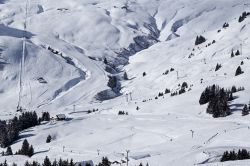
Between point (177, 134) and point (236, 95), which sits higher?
point (236, 95)

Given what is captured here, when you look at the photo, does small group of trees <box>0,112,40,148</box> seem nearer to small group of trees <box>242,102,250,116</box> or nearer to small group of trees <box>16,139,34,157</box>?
small group of trees <box>16,139,34,157</box>

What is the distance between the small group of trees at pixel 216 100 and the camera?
142 metres

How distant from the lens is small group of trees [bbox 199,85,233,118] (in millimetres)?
141750

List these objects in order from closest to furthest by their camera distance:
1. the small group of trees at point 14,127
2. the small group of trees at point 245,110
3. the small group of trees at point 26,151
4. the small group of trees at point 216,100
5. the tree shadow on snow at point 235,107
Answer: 1. the small group of trees at point 26,151
2. the small group of trees at point 245,110
3. the small group of trees at point 216,100
4. the tree shadow on snow at point 235,107
5. the small group of trees at point 14,127

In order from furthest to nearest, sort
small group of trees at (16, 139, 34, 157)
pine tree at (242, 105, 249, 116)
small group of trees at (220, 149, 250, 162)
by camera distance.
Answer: pine tree at (242, 105, 249, 116)
small group of trees at (16, 139, 34, 157)
small group of trees at (220, 149, 250, 162)

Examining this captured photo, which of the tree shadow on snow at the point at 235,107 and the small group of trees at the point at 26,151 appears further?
the tree shadow on snow at the point at 235,107

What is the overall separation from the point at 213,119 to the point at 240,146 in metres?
35.6

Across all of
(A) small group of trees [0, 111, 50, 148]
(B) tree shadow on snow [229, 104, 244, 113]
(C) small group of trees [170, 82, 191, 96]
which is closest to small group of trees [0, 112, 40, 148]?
(A) small group of trees [0, 111, 50, 148]

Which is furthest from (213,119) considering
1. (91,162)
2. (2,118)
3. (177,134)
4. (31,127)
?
(2,118)

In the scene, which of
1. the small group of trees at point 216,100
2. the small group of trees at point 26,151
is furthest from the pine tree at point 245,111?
the small group of trees at point 26,151

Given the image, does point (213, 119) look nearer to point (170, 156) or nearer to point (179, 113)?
point (179, 113)

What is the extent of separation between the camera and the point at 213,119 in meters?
140

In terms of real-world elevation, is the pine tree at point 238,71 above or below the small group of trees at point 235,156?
above

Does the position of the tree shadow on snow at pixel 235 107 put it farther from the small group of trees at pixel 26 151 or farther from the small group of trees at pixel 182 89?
the small group of trees at pixel 26 151
